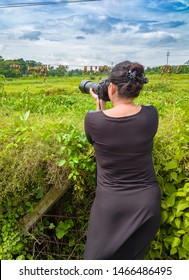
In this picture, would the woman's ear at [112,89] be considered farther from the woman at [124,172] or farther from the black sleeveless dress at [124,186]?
the black sleeveless dress at [124,186]

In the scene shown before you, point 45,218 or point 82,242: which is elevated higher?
point 45,218

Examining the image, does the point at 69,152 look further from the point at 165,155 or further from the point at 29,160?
the point at 165,155

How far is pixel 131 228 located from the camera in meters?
1.70

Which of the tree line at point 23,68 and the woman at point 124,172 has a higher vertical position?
the tree line at point 23,68

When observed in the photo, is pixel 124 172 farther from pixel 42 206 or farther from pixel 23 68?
pixel 23 68

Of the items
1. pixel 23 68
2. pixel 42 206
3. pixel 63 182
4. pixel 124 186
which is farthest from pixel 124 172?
pixel 23 68

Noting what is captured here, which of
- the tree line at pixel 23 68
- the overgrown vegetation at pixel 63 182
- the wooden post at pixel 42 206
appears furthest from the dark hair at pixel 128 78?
the tree line at pixel 23 68

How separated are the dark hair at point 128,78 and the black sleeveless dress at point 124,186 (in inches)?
4.7

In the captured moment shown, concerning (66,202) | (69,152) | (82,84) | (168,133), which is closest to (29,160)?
(69,152)

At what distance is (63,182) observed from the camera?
207 cm

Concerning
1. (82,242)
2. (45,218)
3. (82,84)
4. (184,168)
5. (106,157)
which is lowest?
(82,242)

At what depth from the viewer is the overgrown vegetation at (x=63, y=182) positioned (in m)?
2.01

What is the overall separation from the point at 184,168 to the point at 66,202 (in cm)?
79

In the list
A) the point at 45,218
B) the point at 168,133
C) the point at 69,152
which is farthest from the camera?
the point at 45,218
